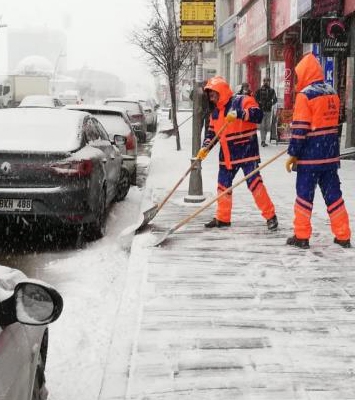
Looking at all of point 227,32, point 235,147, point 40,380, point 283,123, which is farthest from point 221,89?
point 227,32

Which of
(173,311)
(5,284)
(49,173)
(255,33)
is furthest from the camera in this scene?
(255,33)

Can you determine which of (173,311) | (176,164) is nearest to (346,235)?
(173,311)

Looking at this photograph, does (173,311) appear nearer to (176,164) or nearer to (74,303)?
(74,303)

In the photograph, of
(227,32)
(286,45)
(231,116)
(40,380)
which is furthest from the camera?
(227,32)

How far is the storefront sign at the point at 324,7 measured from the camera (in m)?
15.5

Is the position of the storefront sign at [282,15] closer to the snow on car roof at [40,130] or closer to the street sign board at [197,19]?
the street sign board at [197,19]

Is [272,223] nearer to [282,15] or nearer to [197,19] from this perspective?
[197,19]

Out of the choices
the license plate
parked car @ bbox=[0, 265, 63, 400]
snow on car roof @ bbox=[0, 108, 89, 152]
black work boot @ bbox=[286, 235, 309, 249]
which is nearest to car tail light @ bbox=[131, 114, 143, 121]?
snow on car roof @ bbox=[0, 108, 89, 152]

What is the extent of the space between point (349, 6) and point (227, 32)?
20.4 m

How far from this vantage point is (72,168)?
6.83m

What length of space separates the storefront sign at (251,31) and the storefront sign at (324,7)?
266 inches

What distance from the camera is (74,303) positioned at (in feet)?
17.4

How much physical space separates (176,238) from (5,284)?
4.28 m

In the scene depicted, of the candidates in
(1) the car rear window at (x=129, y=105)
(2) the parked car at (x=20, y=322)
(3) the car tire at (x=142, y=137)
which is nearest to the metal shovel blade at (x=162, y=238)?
(2) the parked car at (x=20, y=322)
